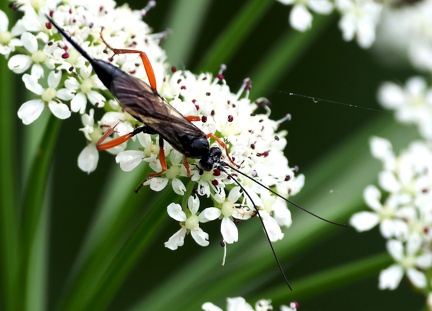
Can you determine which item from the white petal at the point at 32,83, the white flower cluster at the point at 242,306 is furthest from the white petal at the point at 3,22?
the white flower cluster at the point at 242,306

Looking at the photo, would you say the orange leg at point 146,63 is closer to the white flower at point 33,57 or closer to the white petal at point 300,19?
the white flower at point 33,57

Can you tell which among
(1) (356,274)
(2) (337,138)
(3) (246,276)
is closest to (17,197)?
(3) (246,276)

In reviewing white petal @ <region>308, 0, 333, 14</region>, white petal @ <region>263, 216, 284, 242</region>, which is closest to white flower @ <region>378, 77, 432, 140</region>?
white petal @ <region>308, 0, 333, 14</region>

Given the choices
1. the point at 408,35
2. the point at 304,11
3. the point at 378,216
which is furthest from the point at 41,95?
the point at 408,35

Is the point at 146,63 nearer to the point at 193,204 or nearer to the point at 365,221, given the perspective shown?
the point at 193,204

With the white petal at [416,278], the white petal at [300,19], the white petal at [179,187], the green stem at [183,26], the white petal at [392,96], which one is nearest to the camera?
the white petal at [179,187]

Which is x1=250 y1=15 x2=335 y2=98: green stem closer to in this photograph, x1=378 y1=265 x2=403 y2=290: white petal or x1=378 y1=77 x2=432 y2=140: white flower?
x1=378 y1=77 x2=432 y2=140: white flower

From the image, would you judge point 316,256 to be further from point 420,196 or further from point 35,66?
point 35,66

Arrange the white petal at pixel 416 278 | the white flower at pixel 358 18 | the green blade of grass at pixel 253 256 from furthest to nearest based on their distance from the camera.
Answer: the white flower at pixel 358 18
the green blade of grass at pixel 253 256
the white petal at pixel 416 278
